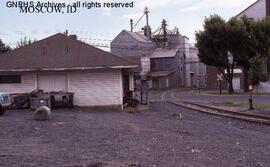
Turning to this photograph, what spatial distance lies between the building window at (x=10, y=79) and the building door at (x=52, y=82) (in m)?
1.28

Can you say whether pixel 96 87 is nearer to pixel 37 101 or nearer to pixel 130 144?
pixel 37 101

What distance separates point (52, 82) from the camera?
1243 inches

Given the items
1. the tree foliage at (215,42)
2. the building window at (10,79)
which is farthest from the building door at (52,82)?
the tree foliage at (215,42)

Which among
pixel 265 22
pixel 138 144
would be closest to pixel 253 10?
pixel 265 22

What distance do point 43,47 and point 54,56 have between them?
1578 millimetres

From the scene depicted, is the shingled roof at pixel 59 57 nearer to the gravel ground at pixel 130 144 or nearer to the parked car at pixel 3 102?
the parked car at pixel 3 102

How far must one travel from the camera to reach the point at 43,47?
33.2m

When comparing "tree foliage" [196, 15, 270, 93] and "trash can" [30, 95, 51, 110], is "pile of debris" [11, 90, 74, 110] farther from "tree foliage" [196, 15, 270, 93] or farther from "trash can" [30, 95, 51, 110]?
"tree foliage" [196, 15, 270, 93]

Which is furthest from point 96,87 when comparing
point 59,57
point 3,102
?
point 3,102

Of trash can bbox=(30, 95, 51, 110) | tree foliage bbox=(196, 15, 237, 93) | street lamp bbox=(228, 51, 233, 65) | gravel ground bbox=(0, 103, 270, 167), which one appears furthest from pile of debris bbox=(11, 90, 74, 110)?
street lamp bbox=(228, 51, 233, 65)

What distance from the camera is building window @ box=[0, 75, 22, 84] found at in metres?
31.5

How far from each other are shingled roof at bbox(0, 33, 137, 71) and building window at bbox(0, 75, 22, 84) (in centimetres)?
86

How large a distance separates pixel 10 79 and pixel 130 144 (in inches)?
758

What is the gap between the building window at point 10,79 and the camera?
1242 inches
